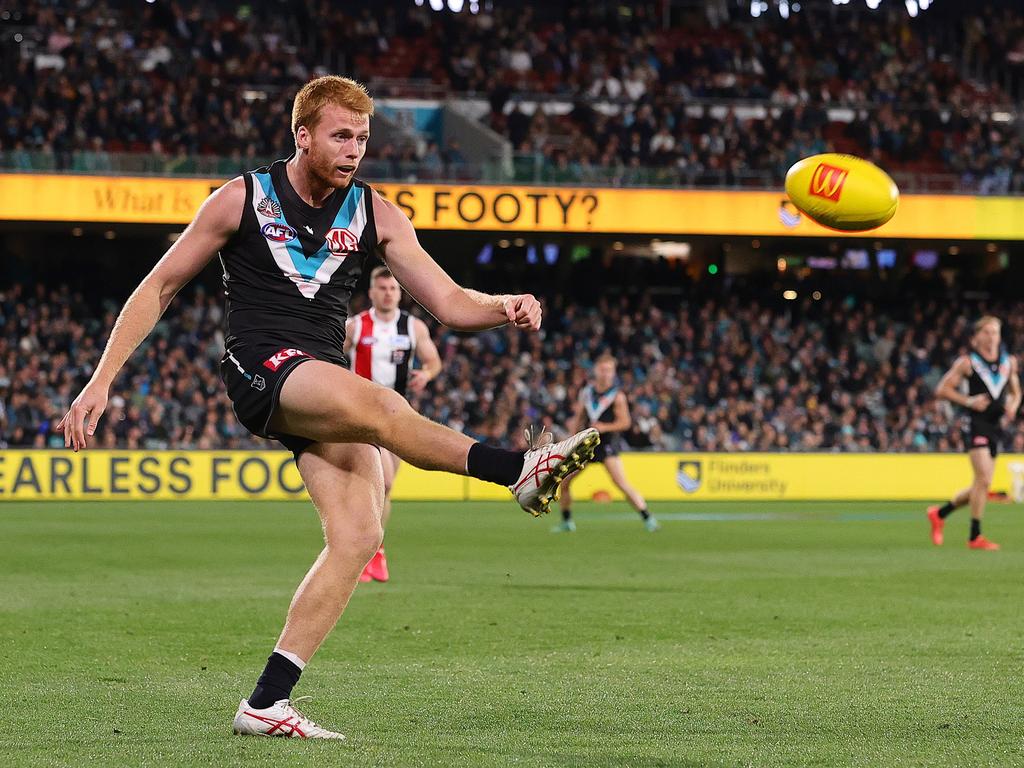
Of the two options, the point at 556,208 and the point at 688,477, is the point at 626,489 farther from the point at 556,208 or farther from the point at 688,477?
the point at 556,208

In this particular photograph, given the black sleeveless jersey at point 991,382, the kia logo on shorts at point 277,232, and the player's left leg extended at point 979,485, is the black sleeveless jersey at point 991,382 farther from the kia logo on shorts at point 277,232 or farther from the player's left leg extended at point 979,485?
the kia logo on shorts at point 277,232

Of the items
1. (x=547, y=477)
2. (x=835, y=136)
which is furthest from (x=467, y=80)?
(x=547, y=477)

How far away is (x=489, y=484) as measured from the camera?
29.4m

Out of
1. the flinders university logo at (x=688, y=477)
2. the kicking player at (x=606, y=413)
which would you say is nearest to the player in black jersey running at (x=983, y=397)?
the kicking player at (x=606, y=413)

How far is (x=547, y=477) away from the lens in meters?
5.02

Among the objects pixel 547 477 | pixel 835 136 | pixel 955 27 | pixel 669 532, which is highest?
pixel 955 27

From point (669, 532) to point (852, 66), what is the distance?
72.8 feet

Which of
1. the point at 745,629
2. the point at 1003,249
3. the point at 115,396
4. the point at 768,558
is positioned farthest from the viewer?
the point at 1003,249

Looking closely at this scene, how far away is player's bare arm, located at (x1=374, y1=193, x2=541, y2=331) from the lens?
18.8 feet

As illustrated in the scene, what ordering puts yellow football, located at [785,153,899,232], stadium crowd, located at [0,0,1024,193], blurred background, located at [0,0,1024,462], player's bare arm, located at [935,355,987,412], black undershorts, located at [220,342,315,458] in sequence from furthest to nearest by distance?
stadium crowd, located at [0,0,1024,193] → blurred background, located at [0,0,1024,462] → player's bare arm, located at [935,355,987,412] → yellow football, located at [785,153,899,232] → black undershorts, located at [220,342,315,458]

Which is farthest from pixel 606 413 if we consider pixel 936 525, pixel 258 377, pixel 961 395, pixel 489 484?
pixel 258 377

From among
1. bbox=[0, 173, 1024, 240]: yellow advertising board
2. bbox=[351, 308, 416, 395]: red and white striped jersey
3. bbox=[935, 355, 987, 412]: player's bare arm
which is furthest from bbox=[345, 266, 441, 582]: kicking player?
bbox=[0, 173, 1024, 240]: yellow advertising board

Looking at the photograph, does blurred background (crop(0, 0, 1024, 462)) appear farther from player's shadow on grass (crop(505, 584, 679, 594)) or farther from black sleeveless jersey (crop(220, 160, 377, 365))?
black sleeveless jersey (crop(220, 160, 377, 365))

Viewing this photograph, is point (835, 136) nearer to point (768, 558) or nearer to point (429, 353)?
point (768, 558)
